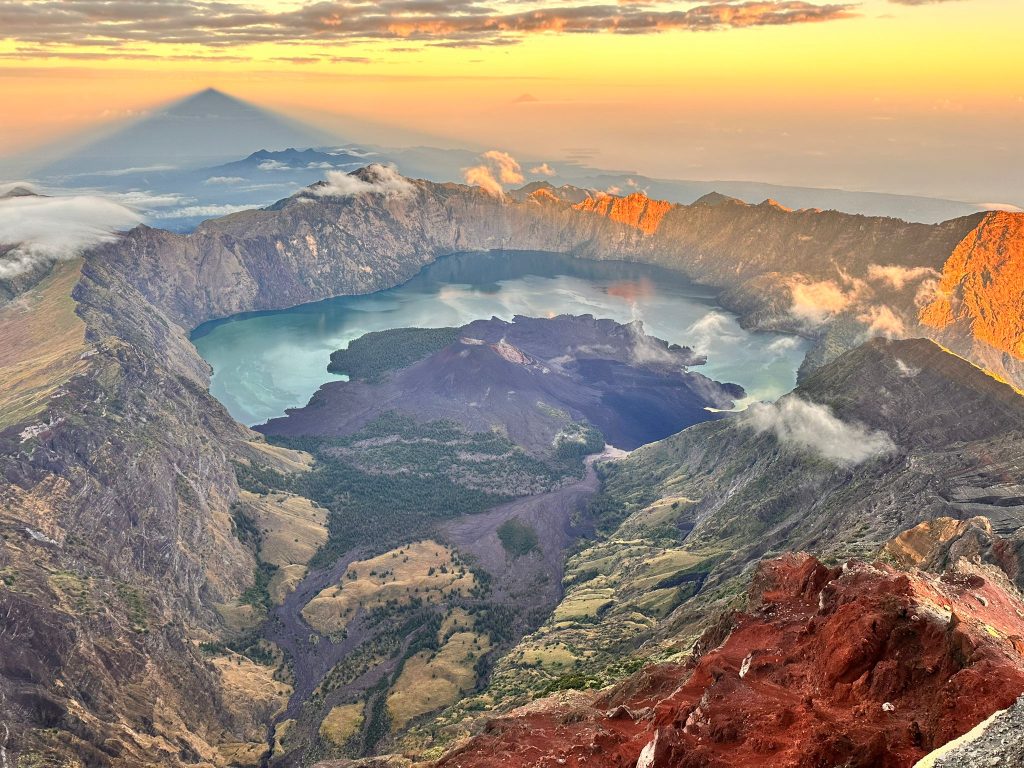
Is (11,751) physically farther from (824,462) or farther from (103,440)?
(824,462)

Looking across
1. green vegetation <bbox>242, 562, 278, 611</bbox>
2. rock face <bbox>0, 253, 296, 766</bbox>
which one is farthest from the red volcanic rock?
green vegetation <bbox>242, 562, 278, 611</bbox>

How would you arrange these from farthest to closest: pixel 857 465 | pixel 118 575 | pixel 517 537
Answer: pixel 517 537
pixel 857 465
pixel 118 575

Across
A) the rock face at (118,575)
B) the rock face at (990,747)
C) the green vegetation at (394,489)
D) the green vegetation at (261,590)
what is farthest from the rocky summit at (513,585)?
the green vegetation at (261,590)

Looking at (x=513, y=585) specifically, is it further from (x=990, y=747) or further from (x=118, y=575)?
(x=990, y=747)

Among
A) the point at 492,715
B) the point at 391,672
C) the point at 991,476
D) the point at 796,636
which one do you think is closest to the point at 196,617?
the point at 391,672

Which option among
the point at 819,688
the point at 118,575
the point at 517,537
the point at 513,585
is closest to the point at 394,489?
the point at 517,537

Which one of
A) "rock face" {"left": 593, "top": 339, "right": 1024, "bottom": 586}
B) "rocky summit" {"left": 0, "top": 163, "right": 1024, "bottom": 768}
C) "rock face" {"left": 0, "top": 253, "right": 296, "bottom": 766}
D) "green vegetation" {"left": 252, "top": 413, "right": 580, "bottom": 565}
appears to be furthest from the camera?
"green vegetation" {"left": 252, "top": 413, "right": 580, "bottom": 565}

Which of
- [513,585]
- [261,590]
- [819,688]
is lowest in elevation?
[261,590]

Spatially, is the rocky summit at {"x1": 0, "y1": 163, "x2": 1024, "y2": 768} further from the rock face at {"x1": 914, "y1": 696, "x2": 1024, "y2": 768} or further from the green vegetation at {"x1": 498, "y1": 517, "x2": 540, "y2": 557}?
the green vegetation at {"x1": 498, "y1": 517, "x2": 540, "y2": 557}
